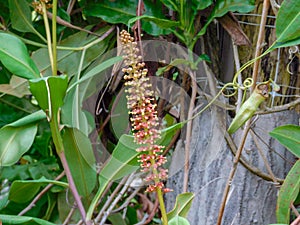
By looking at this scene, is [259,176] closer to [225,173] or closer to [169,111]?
[225,173]

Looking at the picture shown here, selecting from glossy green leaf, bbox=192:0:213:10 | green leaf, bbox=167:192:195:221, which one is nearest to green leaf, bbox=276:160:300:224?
green leaf, bbox=167:192:195:221

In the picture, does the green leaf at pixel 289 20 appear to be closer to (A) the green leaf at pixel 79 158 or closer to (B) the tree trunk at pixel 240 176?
(B) the tree trunk at pixel 240 176

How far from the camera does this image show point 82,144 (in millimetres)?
659

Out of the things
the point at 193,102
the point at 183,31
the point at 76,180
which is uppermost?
the point at 183,31

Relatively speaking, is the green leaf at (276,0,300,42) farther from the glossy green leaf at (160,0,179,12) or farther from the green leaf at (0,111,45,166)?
the green leaf at (0,111,45,166)

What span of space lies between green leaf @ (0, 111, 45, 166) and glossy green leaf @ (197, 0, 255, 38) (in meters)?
0.26

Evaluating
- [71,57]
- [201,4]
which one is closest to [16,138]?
[71,57]

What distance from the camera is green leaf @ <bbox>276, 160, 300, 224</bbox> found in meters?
0.59

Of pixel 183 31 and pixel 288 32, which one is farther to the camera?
pixel 183 31

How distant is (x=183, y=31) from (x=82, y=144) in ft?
0.70

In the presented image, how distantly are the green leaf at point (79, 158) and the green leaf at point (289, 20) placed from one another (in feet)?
0.96

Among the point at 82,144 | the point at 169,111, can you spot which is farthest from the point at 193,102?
the point at 82,144

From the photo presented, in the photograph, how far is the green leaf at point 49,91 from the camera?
1.70 feet

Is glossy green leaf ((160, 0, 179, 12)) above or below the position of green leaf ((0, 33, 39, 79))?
above
